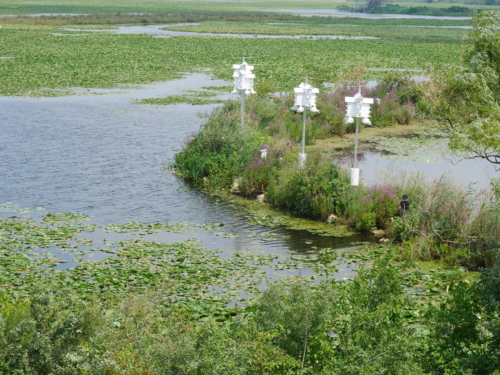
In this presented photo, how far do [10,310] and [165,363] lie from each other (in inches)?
95.2

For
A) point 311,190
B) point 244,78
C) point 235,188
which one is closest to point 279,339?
point 311,190

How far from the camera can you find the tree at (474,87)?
43.3 ft

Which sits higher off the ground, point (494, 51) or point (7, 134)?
point (494, 51)

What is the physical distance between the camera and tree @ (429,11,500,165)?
13211 millimetres

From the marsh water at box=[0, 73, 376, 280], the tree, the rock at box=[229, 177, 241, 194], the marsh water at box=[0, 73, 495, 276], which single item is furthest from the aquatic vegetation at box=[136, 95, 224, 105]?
the tree

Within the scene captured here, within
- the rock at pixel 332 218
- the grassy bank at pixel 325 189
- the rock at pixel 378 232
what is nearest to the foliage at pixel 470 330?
the grassy bank at pixel 325 189

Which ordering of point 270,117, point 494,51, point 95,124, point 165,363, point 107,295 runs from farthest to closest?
1. point 95,124
2. point 270,117
3. point 494,51
4. point 107,295
5. point 165,363

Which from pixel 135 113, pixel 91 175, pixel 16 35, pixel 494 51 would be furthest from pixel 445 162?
pixel 16 35

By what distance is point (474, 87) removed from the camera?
14.3 m

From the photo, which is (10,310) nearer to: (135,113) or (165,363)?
(165,363)

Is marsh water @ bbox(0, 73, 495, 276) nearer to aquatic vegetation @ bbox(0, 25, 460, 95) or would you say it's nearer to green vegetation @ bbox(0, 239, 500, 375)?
green vegetation @ bbox(0, 239, 500, 375)

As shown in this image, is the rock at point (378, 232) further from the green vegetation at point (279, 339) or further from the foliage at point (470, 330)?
the foliage at point (470, 330)

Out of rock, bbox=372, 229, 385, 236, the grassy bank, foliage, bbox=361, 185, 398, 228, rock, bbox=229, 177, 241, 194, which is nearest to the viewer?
the grassy bank

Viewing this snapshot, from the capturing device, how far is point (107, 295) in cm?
1171
